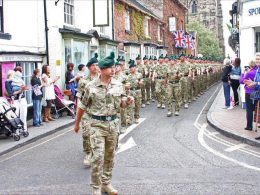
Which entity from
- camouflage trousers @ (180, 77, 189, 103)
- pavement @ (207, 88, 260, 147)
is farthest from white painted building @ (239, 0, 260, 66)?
camouflage trousers @ (180, 77, 189, 103)

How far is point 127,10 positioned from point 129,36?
71.6 inches

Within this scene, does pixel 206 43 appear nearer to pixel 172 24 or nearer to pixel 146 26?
pixel 172 24

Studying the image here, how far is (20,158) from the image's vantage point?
982 centimetres

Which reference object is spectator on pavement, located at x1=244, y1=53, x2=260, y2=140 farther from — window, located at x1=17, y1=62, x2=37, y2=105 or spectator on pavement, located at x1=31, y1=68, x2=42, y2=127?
window, located at x1=17, y1=62, x2=37, y2=105

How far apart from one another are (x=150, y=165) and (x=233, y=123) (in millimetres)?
5552

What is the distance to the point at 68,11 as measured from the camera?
21.4 m

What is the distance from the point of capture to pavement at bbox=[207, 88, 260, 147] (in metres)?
11.0

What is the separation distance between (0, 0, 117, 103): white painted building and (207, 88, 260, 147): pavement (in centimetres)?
665

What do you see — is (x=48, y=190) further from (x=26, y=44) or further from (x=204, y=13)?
(x=204, y=13)

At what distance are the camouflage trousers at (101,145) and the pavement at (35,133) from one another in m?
4.48

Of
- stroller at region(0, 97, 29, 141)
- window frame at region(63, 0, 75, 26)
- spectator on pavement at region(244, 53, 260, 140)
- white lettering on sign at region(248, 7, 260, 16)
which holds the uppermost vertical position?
window frame at region(63, 0, 75, 26)

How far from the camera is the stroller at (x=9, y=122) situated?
11.7 metres

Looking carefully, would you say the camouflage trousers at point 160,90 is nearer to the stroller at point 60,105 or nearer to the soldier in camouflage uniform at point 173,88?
the soldier in camouflage uniform at point 173,88

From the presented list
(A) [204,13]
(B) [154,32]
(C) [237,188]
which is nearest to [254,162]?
(C) [237,188]
